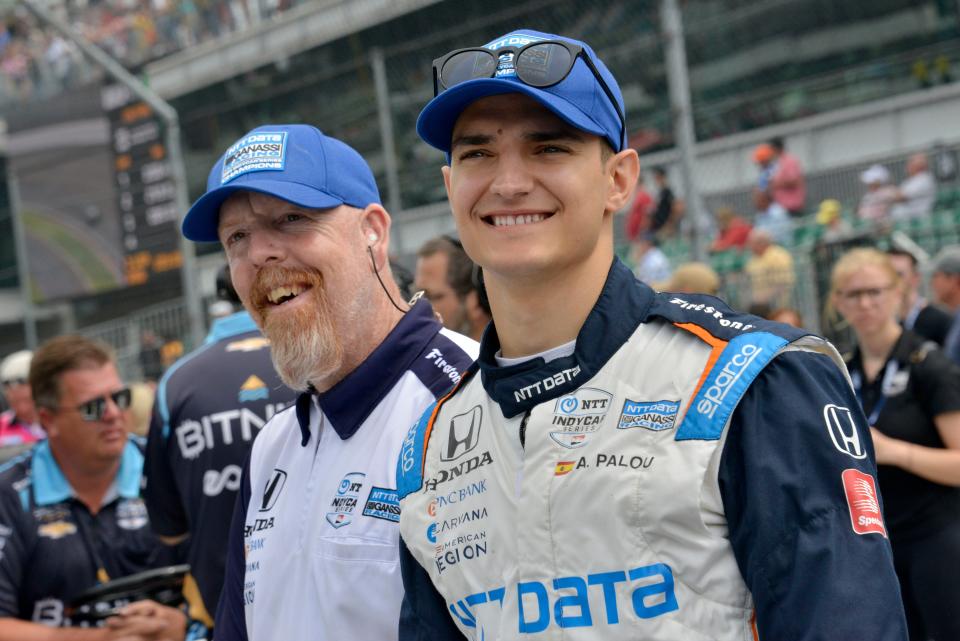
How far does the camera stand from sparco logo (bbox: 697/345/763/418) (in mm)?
1478

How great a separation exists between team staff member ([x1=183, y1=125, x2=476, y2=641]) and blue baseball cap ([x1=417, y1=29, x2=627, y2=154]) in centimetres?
71

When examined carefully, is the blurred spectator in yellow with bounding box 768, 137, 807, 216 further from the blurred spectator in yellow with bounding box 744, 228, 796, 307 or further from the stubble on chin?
the stubble on chin

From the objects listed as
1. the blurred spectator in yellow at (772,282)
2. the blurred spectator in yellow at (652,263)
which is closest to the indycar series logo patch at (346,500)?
the blurred spectator in yellow at (772,282)

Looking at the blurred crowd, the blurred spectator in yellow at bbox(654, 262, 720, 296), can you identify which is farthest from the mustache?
the blurred crowd

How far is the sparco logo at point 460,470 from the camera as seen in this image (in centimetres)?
173

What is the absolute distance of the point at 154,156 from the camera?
9.63 m

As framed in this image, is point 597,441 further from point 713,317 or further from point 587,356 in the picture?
point 713,317

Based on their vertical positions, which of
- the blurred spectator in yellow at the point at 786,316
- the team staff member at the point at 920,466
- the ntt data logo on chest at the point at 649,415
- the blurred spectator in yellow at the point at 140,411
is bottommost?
the team staff member at the point at 920,466

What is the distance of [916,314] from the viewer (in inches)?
246

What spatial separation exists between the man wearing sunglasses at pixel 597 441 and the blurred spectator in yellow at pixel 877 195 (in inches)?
338

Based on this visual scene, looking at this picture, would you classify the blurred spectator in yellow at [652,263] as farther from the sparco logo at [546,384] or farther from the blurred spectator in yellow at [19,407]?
the sparco logo at [546,384]

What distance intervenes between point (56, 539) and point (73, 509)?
0.43 ft

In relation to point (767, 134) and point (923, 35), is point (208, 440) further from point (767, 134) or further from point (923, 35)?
point (923, 35)

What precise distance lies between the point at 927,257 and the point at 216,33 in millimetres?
12166
